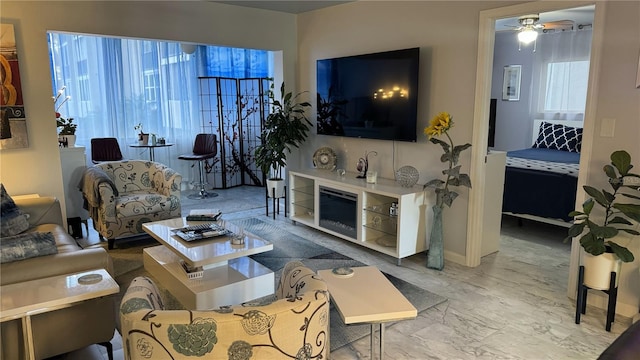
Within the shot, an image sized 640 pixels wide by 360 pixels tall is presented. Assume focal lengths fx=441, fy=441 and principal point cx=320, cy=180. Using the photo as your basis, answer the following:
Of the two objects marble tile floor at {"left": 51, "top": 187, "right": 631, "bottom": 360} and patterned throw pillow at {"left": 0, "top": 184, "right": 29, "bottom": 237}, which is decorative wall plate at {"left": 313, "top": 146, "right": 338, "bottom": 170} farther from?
patterned throw pillow at {"left": 0, "top": 184, "right": 29, "bottom": 237}

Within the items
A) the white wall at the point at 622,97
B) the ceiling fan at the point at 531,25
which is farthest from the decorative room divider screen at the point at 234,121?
the white wall at the point at 622,97

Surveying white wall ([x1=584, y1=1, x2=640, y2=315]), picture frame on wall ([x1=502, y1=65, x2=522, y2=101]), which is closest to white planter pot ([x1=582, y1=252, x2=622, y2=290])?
white wall ([x1=584, y1=1, x2=640, y2=315])

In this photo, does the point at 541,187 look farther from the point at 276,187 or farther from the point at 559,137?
the point at 276,187

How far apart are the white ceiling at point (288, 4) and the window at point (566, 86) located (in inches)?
158

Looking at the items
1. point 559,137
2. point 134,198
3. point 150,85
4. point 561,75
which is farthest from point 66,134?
point 561,75

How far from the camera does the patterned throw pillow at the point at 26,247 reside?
2180mm

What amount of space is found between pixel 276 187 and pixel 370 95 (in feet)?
5.49

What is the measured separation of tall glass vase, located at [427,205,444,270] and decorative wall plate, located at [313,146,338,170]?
1.48 meters

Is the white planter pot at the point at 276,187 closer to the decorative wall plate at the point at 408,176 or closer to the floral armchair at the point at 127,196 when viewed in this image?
the floral armchair at the point at 127,196

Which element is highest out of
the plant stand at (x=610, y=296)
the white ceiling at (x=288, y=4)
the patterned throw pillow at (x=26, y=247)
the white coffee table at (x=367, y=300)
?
the white ceiling at (x=288, y=4)

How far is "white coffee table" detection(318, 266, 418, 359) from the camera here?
1903 mm

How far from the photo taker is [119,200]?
4.17 m

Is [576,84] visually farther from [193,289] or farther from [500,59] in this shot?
[193,289]

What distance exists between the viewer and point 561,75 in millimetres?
6734
